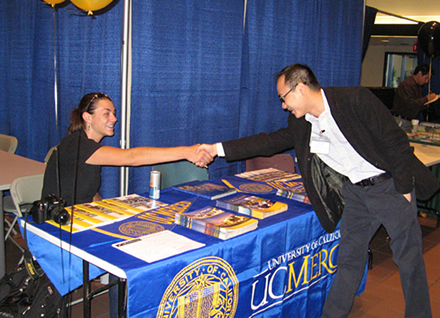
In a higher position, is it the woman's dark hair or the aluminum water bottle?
the woman's dark hair

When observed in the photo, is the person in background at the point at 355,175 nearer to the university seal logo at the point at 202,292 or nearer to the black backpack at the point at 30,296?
the university seal logo at the point at 202,292

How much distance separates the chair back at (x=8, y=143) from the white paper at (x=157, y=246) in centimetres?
290

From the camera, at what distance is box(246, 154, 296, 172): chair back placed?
390cm

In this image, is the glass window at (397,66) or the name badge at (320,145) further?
the glass window at (397,66)

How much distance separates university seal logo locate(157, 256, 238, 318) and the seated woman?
0.86 metres

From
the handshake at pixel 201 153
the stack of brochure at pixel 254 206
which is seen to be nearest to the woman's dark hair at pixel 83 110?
the handshake at pixel 201 153

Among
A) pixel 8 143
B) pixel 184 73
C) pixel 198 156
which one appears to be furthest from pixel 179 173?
pixel 8 143

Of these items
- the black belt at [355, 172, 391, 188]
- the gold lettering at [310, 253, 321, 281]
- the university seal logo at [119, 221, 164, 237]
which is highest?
the black belt at [355, 172, 391, 188]

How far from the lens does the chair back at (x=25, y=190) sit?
2799 millimetres

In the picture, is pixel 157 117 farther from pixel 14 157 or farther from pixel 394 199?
pixel 394 199

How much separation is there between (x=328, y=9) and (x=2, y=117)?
410cm

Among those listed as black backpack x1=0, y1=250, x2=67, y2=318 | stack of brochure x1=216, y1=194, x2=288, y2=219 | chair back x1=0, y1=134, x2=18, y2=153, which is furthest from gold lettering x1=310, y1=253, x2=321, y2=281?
chair back x1=0, y1=134, x2=18, y2=153

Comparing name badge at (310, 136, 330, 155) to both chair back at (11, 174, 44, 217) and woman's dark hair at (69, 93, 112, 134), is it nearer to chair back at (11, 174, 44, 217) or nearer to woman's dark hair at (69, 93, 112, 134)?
woman's dark hair at (69, 93, 112, 134)

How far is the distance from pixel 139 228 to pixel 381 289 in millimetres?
2179
